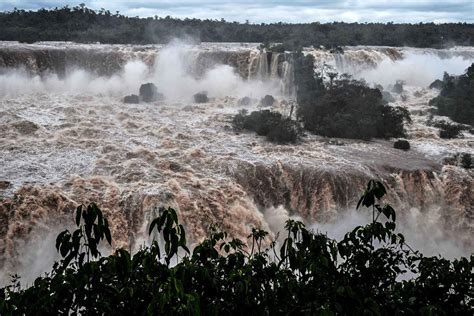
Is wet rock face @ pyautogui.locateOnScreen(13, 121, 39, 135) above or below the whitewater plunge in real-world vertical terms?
above

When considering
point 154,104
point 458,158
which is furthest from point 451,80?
point 154,104

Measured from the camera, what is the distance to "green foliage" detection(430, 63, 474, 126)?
83.8 ft

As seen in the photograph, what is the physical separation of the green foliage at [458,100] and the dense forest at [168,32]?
1051cm

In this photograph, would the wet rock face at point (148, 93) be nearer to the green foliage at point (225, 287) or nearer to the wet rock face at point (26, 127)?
the wet rock face at point (26, 127)

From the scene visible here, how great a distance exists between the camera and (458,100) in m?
27.0

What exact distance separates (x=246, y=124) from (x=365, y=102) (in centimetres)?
598

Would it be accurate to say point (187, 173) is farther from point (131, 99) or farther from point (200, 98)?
point (200, 98)

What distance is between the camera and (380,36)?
4775cm

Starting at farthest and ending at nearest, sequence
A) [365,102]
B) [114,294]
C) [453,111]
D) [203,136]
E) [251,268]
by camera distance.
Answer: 1. [453,111]
2. [365,102]
3. [203,136]
4. [251,268]
5. [114,294]

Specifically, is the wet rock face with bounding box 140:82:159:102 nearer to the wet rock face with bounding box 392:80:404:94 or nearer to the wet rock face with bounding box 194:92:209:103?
the wet rock face with bounding box 194:92:209:103

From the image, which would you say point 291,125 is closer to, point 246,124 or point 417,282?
point 246,124

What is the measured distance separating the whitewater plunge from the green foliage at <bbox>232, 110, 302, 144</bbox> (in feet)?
1.88

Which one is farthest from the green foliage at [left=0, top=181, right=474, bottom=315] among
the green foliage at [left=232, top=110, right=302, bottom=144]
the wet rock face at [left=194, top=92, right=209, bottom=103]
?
the wet rock face at [left=194, top=92, right=209, bottom=103]

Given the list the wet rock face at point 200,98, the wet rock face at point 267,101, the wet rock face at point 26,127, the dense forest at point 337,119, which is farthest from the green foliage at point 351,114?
the wet rock face at point 26,127
